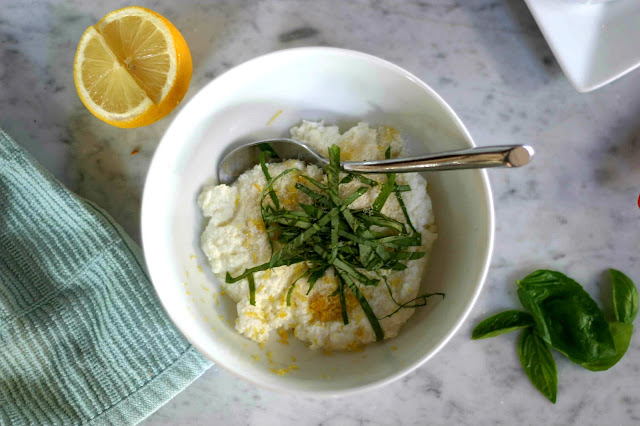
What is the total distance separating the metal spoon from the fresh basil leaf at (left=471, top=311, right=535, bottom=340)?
20.5 inches

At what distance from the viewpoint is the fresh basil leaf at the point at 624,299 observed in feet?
4.27

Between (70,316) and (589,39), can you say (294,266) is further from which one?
(589,39)

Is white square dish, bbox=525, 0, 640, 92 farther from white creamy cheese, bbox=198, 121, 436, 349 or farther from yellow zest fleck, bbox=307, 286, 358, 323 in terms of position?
yellow zest fleck, bbox=307, 286, 358, 323

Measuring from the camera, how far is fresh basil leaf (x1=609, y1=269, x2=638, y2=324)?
1.30 metres

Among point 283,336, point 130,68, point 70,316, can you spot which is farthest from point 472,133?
point 70,316

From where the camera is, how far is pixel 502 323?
4.30 feet

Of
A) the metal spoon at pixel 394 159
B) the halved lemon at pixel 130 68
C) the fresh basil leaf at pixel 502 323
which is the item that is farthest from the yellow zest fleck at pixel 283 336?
the halved lemon at pixel 130 68

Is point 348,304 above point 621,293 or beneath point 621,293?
above

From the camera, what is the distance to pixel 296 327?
1177 mm

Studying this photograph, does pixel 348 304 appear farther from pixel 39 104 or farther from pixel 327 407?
pixel 39 104

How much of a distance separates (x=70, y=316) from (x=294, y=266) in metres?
0.55

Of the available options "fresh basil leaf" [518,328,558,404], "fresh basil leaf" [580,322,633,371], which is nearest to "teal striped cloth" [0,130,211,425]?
"fresh basil leaf" [518,328,558,404]

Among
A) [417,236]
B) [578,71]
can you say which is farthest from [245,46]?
[578,71]

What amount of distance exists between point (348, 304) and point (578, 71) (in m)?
0.79
